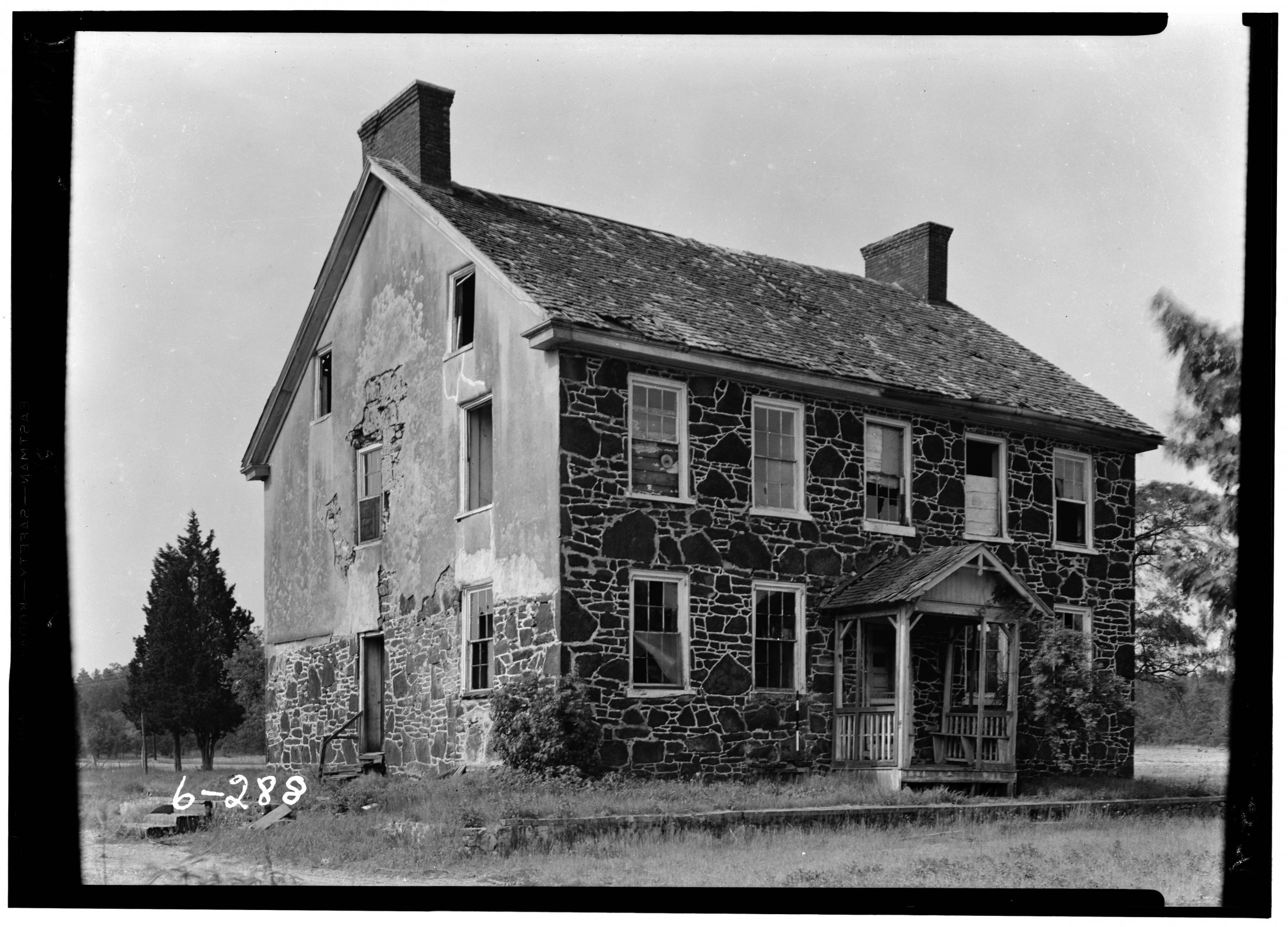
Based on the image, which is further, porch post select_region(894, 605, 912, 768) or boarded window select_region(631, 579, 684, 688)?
porch post select_region(894, 605, 912, 768)

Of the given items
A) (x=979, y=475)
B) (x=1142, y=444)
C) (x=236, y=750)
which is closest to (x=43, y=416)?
(x=979, y=475)

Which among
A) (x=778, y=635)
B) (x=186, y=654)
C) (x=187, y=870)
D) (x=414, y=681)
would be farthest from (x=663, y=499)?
(x=186, y=654)

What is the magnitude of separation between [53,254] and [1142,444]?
1887 cm

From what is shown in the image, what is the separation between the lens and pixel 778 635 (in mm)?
20953

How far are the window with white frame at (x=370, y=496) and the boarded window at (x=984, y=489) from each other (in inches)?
350

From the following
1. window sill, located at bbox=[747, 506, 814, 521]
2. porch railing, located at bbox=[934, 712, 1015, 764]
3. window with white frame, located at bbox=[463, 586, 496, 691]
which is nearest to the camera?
window with white frame, located at bbox=[463, 586, 496, 691]

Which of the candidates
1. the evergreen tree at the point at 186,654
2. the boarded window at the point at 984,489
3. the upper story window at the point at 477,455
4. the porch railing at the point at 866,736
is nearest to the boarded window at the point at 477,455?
the upper story window at the point at 477,455

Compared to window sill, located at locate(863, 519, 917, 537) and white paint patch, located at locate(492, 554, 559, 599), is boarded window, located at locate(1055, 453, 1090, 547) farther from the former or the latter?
white paint patch, located at locate(492, 554, 559, 599)

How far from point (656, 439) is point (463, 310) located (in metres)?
3.68

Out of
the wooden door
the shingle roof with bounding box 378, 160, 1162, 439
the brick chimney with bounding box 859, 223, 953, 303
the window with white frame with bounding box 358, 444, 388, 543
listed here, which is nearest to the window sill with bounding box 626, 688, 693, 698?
the shingle roof with bounding box 378, 160, 1162, 439

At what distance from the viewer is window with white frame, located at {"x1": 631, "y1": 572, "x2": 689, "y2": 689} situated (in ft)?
64.1

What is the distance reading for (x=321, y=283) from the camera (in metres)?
25.1

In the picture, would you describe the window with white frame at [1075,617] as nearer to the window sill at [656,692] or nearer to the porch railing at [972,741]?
the porch railing at [972,741]

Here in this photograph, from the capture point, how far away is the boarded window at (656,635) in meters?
19.5
